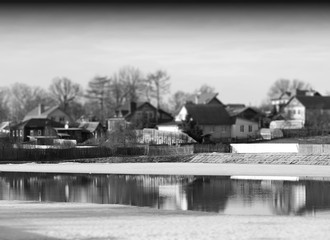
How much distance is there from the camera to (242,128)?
9650 centimetres

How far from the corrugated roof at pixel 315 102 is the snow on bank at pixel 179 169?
203ft

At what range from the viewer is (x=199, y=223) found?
79.8 feet

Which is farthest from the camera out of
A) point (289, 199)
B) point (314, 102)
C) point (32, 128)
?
point (314, 102)

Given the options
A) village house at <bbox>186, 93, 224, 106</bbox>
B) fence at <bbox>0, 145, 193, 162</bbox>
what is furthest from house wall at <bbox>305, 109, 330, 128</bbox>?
fence at <bbox>0, 145, 193, 162</bbox>

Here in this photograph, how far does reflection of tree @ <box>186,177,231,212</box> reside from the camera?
102 ft

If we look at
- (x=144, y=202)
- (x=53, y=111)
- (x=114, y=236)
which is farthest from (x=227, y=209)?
(x=53, y=111)

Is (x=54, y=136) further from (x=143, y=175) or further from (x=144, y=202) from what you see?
(x=144, y=202)

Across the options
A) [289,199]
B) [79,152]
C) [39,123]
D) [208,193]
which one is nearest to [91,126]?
[39,123]

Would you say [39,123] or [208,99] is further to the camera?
[208,99]

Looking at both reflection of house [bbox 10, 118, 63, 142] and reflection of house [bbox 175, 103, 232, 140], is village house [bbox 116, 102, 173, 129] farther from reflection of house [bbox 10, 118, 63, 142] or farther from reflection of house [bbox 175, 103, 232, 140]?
reflection of house [bbox 10, 118, 63, 142]

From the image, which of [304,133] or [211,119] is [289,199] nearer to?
[304,133]

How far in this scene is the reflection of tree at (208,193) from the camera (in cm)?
3094

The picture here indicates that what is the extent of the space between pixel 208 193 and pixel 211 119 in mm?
58753

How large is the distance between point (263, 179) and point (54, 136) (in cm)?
4987
